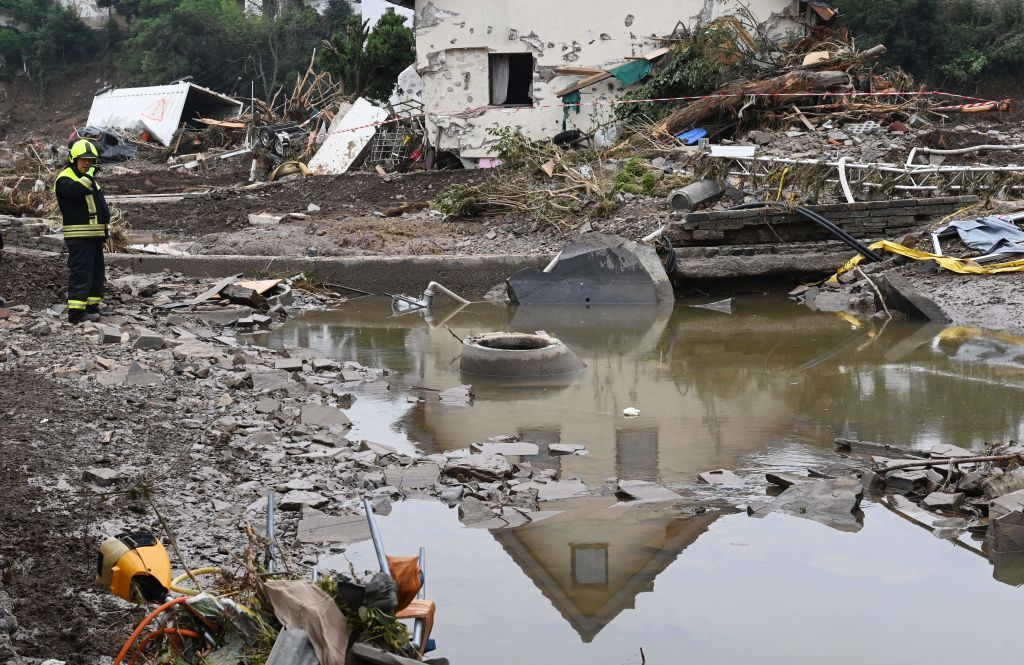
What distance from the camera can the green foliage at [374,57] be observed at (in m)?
27.2

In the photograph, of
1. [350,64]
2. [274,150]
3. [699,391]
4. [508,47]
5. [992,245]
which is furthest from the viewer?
[350,64]

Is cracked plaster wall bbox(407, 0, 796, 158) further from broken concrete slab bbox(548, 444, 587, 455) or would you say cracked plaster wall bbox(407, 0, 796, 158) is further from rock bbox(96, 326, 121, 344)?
broken concrete slab bbox(548, 444, 587, 455)

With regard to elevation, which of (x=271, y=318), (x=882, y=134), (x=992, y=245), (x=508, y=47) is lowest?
(x=271, y=318)

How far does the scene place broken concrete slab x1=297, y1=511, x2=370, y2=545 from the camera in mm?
4848

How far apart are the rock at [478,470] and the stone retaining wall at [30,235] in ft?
29.7

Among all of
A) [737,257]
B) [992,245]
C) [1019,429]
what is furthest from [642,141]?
[1019,429]

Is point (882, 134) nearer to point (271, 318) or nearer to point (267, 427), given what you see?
point (271, 318)

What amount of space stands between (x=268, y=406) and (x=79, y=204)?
13.8 ft

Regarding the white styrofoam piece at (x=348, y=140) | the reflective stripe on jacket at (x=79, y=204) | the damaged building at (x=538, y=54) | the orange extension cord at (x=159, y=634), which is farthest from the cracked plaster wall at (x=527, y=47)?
the orange extension cord at (x=159, y=634)

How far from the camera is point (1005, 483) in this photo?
203 inches

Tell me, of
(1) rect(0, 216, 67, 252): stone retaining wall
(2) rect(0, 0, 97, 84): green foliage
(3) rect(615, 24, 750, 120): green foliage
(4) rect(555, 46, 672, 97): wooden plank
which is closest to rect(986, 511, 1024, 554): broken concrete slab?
(1) rect(0, 216, 67, 252): stone retaining wall

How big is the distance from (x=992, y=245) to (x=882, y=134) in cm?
567

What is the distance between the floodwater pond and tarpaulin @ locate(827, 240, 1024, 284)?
112cm

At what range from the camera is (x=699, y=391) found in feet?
26.8
